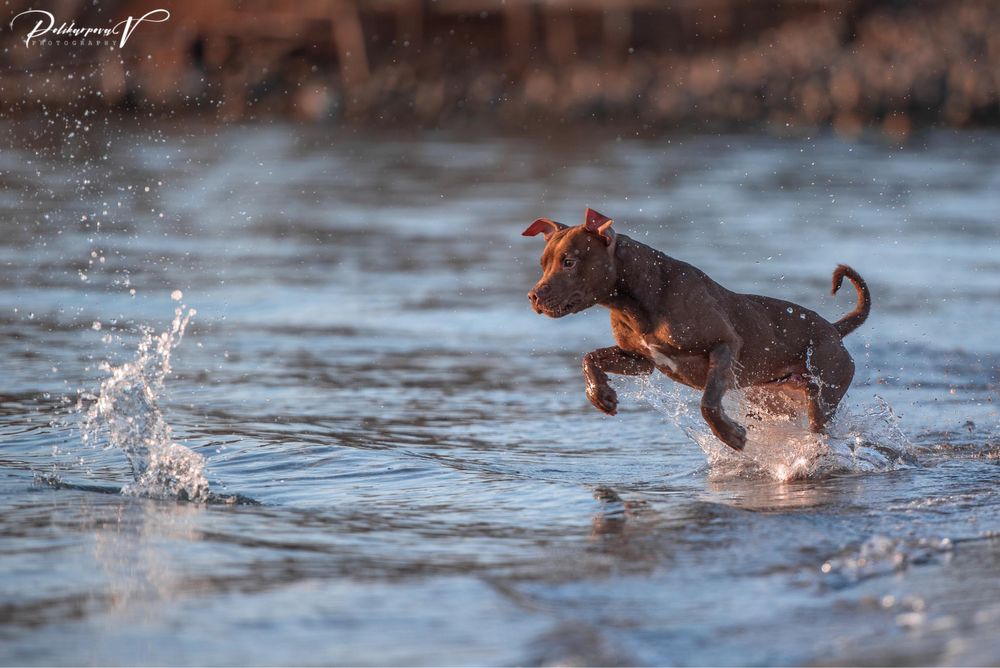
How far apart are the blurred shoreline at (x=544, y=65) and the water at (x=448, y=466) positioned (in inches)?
648

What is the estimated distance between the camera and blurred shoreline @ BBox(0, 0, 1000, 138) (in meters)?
34.1

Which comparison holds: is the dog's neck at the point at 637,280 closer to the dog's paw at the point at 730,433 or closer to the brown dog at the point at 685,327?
the brown dog at the point at 685,327

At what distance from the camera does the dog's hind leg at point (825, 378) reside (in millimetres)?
7863

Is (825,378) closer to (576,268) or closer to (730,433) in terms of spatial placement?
(730,433)

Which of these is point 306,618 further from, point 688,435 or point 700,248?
point 700,248

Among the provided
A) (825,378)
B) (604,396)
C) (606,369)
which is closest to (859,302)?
(825,378)

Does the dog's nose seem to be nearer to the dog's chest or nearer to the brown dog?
the brown dog

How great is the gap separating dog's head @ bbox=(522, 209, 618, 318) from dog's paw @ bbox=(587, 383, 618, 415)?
507 millimetres

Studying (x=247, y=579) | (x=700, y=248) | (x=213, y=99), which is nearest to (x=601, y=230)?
(x=247, y=579)

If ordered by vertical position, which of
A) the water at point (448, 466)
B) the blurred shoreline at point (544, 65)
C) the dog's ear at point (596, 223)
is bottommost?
the water at point (448, 466)

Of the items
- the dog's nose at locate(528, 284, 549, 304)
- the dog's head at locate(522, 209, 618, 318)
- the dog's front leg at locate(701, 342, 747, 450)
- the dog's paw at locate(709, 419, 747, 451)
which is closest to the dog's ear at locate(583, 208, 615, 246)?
the dog's head at locate(522, 209, 618, 318)

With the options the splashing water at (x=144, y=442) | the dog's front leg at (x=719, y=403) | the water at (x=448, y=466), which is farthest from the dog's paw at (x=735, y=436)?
the splashing water at (x=144, y=442)

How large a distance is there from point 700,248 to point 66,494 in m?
10.5

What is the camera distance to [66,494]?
6637 millimetres
